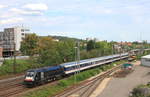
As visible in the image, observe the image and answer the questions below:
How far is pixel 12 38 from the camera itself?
117562 mm

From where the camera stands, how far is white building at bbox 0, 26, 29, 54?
115500 mm

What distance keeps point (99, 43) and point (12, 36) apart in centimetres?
4697

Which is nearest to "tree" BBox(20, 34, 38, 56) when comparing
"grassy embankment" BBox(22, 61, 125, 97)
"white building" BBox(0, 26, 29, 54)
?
"grassy embankment" BBox(22, 61, 125, 97)

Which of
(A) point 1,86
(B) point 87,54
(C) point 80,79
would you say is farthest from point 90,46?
(A) point 1,86

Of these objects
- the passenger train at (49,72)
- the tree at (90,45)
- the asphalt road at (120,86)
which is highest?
the tree at (90,45)

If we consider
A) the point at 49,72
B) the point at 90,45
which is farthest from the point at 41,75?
the point at 90,45

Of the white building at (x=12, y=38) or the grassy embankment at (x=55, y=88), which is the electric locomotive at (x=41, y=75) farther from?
the white building at (x=12, y=38)

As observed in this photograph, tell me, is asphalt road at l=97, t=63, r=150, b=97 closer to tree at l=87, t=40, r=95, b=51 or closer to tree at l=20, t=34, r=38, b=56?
tree at l=20, t=34, r=38, b=56

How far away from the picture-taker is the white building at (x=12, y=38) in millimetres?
115500

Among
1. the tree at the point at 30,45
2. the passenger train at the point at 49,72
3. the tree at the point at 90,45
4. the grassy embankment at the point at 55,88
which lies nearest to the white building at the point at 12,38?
the tree at the point at 90,45

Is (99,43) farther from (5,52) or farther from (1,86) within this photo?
(1,86)

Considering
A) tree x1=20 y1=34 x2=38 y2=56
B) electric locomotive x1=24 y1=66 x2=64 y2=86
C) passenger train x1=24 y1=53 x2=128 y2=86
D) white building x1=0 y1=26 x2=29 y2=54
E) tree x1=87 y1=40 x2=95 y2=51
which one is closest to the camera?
electric locomotive x1=24 y1=66 x2=64 y2=86

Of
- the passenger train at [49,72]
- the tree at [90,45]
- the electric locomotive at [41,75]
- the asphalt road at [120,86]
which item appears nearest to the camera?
the asphalt road at [120,86]

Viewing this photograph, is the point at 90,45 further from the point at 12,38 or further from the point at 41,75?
the point at 41,75
